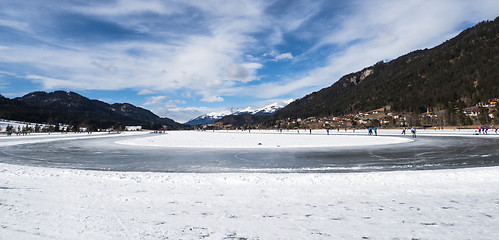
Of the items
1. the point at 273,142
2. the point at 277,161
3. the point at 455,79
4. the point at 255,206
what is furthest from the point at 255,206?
the point at 455,79

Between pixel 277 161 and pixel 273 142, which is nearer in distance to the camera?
pixel 277 161

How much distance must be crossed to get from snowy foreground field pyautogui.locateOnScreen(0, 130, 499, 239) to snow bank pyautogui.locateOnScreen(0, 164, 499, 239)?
0.02m

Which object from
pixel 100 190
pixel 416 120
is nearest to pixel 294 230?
pixel 100 190

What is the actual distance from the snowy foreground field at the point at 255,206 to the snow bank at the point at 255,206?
0.02 m

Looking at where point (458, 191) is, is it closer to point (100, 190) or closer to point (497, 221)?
point (497, 221)

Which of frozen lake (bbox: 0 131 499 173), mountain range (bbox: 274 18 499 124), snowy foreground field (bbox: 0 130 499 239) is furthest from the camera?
mountain range (bbox: 274 18 499 124)

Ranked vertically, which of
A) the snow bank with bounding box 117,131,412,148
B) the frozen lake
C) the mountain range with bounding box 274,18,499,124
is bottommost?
the frozen lake

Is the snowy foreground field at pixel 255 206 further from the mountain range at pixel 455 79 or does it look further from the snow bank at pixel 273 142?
the mountain range at pixel 455 79

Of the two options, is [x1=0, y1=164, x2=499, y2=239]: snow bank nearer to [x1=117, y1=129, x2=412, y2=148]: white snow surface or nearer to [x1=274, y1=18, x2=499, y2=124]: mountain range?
[x1=117, y1=129, x2=412, y2=148]: white snow surface

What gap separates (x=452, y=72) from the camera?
165000 millimetres

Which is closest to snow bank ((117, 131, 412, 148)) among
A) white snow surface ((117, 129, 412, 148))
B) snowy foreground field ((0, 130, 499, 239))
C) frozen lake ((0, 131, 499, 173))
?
white snow surface ((117, 129, 412, 148))

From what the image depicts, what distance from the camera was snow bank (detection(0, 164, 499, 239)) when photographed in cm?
427

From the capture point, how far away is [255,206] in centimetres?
587

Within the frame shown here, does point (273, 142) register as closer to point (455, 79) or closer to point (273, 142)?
point (273, 142)
